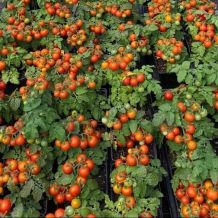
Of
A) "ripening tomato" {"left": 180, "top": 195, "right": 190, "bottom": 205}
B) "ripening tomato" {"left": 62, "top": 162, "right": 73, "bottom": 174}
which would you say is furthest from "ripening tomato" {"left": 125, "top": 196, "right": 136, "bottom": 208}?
"ripening tomato" {"left": 62, "top": 162, "right": 73, "bottom": 174}

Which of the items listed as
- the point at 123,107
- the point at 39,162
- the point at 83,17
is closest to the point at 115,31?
the point at 83,17

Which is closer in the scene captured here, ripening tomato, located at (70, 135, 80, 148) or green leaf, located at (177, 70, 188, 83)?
ripening tomato, located at (70, 135, 80, 148)

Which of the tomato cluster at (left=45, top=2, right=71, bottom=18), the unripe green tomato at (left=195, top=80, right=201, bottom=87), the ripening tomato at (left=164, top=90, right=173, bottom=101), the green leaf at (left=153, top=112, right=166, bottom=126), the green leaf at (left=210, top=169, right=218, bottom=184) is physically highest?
the tomato cluster at (left=45, top=2, right=71, bottom=18)

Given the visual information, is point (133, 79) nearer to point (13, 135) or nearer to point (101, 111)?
point (101, 111)

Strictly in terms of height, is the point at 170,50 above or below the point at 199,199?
above

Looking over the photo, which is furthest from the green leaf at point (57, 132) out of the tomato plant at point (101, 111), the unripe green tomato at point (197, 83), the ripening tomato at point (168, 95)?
the unripe green tomato at point (197, 83)

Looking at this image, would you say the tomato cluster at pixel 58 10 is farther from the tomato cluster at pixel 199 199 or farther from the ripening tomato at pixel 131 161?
the tomato cluster at pixel 199 199

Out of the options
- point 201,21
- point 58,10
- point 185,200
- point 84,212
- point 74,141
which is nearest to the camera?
point 84,212

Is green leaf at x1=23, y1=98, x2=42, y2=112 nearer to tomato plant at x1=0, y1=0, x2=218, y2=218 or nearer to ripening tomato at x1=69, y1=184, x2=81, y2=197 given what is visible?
tomato plant at x1=0, y1=0, x2=218, y2=218

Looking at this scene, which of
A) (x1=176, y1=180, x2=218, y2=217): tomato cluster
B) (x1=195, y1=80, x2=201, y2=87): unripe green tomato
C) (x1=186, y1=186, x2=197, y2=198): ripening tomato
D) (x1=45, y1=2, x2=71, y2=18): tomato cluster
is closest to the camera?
(x1=176, y1=180, x2=218, y2=217): tomato cluster

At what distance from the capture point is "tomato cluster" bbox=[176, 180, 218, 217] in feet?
8.10

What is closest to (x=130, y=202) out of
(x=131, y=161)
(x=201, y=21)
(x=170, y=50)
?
(x=131, y=161)

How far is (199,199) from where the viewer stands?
2.53m

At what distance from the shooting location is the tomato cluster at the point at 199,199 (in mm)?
2469
